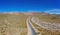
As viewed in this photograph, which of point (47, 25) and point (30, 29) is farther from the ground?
point (47, 25)

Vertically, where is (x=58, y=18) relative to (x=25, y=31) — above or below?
above

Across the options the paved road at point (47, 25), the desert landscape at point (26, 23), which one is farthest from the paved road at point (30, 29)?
the paved road at point (47, 25)

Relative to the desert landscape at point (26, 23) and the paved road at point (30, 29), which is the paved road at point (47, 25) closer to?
the desert landscape at point (26, 23)

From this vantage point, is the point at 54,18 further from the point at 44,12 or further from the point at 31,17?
the point at 31,17

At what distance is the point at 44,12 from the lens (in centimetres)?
435

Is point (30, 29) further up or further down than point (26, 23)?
further down

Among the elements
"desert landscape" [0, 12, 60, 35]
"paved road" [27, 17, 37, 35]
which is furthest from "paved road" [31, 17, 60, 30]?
"paved road" [27, 17, 37, 35]

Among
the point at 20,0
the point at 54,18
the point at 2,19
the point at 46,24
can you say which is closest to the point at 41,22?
the point at 46,24

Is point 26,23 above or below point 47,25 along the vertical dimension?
above

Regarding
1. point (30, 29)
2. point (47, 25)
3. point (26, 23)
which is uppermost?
point (26, 23)

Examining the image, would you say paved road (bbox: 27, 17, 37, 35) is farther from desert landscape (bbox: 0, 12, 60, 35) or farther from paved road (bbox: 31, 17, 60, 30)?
paved road (bbox: 31, 17, 60, 30)

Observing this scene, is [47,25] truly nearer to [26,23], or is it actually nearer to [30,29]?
A: [30,29]

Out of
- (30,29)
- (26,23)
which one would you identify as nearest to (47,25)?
(30,29)

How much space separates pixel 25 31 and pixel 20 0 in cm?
117
